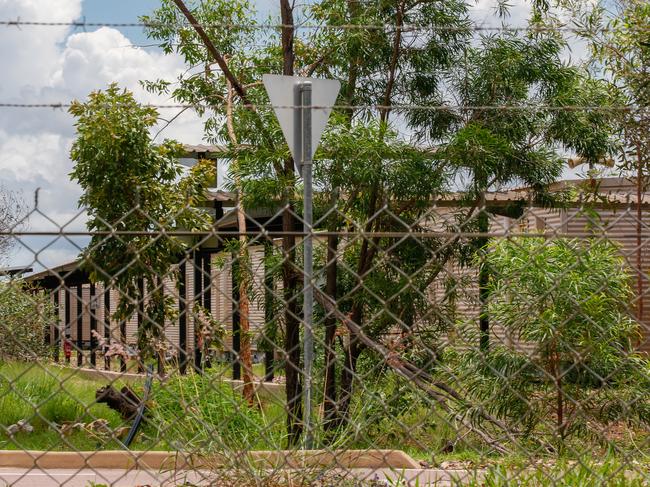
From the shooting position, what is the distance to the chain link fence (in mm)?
3061

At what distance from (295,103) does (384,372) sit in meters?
2.64

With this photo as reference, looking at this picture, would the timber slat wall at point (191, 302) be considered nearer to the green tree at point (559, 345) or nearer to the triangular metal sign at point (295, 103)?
the triangular metal sign at point (295, 103)

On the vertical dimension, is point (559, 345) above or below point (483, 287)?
below

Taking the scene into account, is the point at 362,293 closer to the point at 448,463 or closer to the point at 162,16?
the point at 448,463

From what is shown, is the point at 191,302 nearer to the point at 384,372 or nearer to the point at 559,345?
the point at 559,345

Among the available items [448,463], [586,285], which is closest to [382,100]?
[586,285]

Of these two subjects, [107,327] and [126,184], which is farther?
[126,184]

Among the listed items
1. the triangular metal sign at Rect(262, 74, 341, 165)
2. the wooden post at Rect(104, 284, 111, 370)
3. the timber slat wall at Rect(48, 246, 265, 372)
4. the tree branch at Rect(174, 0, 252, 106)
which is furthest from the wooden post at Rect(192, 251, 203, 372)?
the tree branch at Rect(174, 0, 252, 106)

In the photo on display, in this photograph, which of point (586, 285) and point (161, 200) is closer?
point (586, 285)

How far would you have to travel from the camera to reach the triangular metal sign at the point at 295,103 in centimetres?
556

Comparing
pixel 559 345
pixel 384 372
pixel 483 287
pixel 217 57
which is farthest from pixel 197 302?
pixel 559 345

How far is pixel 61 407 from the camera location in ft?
27.8

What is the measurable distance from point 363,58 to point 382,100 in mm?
518

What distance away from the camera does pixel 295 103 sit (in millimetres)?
5715
